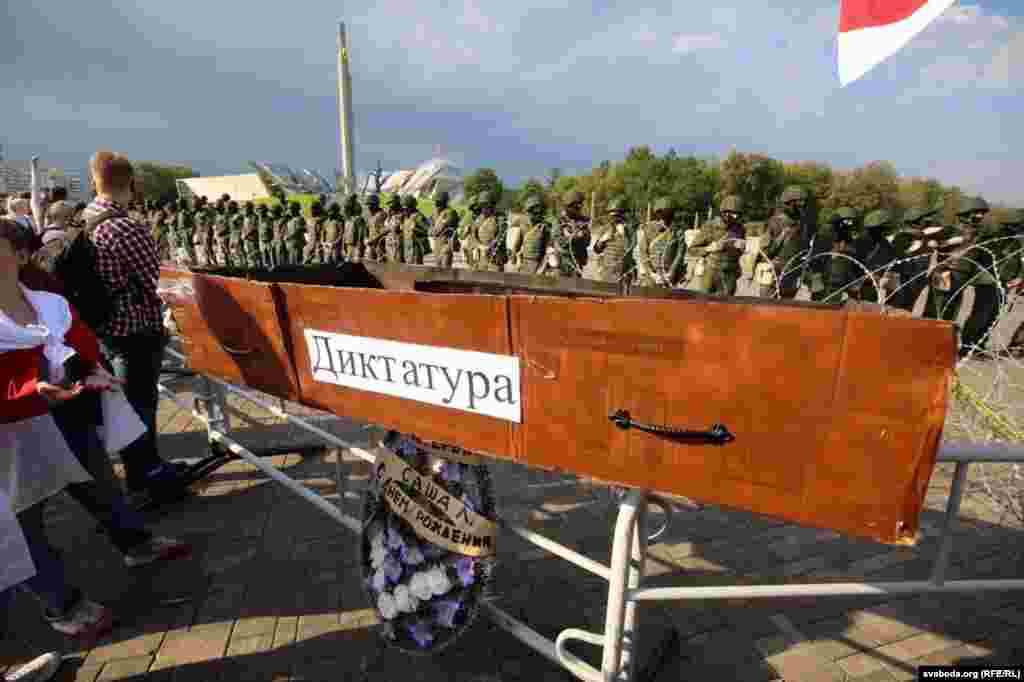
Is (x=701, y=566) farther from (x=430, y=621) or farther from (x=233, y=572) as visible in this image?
(x=233, y=572)

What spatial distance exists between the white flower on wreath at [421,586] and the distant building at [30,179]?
→ 6.22m

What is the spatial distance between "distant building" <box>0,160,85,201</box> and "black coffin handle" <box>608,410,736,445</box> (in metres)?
6.82

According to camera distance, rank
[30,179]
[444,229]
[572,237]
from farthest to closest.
Result: [444,229]
[572,237]
[30,179]

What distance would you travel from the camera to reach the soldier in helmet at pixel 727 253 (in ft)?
26.7

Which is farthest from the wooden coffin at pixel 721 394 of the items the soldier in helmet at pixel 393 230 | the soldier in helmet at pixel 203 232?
the soldier in helmet at pixel 203 232

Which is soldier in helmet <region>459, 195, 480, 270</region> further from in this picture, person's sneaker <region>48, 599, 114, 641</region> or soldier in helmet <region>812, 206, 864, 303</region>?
person's sneaker <region>48, 599, 114, 641</region>

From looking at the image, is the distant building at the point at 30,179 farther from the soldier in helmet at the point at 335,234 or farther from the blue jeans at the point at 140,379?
the soldier in helmet at the point at 335,234

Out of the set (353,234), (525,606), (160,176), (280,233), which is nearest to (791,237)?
(525,606)

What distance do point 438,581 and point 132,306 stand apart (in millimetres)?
2513

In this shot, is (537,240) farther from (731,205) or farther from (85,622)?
(85,622)

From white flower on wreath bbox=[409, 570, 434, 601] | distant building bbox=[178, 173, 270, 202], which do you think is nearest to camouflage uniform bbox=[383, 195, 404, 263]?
white flower on wreath bbox=[409, 570, 434, 601]

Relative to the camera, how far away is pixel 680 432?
1238 mm

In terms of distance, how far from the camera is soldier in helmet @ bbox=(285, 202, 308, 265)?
18.4 m

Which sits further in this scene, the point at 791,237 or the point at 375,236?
the point at 375,236
